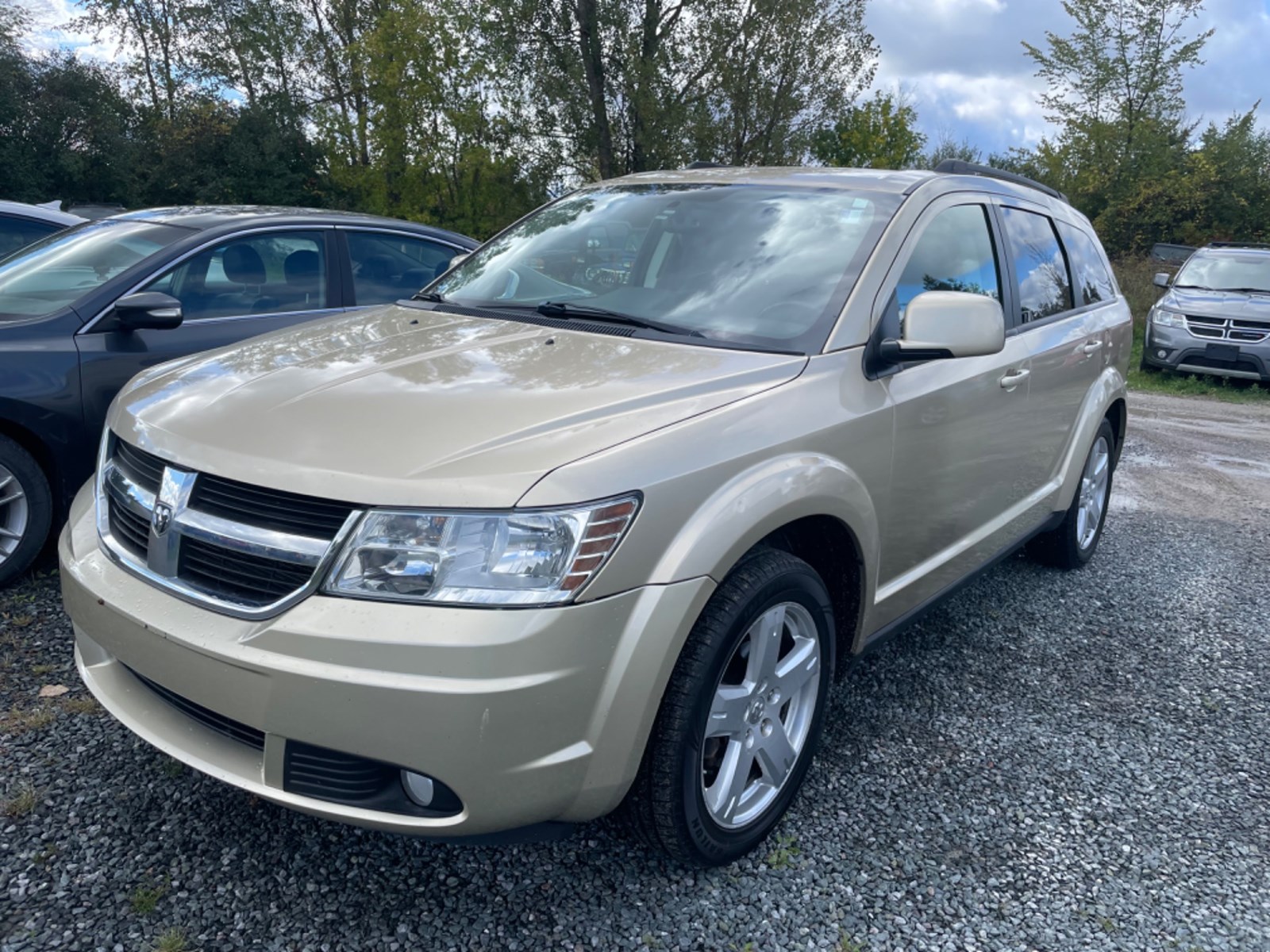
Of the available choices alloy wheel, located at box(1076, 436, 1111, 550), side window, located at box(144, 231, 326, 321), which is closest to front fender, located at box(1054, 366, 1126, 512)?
alloy wheel, located at box(1076, 436, 1111, 550)

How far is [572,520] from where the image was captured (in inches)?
74.4

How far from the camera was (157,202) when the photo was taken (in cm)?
2580

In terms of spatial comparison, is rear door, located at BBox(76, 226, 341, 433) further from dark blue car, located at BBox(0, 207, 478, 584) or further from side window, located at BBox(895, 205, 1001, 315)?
side window, located at BBox(895, 205, 1001, 315)

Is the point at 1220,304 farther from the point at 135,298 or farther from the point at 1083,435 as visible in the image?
the point at 135,298

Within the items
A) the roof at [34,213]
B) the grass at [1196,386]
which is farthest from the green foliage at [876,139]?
the roof at [34,213]

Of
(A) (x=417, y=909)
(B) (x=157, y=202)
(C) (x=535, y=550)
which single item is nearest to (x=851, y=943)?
(A) (x=417, y=909)

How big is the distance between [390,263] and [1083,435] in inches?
141

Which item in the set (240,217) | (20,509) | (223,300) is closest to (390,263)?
(240,217)

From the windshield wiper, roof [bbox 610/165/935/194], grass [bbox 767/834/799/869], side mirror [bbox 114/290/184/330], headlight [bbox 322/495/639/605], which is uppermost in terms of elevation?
roof [bbox 610/165/935/194]

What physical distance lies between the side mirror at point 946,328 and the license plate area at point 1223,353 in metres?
11.3

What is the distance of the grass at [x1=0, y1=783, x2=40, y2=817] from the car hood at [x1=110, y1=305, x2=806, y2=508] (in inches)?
38.6

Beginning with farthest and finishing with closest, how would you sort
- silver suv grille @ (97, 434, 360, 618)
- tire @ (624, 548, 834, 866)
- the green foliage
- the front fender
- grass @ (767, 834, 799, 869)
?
the green foliage < the front fender < grass @ (767, 834, 799, 869) < tire @ (624, 548, 834, 866) < silver suv grille @ (97, 434, 360, 618)

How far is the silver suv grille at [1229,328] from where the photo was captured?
38.3 ft

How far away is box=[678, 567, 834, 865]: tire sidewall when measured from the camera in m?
2.14
